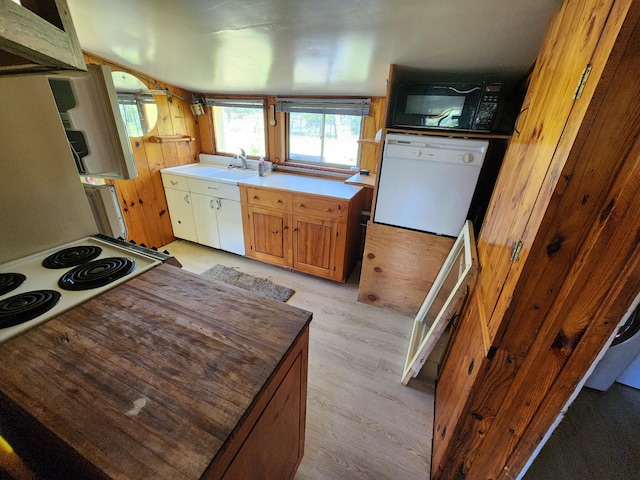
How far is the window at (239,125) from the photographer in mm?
3000

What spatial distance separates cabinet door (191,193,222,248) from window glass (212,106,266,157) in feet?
2.71

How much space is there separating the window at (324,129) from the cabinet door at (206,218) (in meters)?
1.05

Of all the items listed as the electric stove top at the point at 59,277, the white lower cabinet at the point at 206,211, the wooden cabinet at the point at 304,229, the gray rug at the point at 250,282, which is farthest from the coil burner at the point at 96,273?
the white lower cabinet at the point at 206,211

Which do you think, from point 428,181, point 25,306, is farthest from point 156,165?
point 428,181

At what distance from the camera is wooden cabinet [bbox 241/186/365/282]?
236 centimetres

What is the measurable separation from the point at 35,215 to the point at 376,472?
1.88 m

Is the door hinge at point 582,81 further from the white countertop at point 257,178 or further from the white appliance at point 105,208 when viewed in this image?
the white appliance at point 105,208

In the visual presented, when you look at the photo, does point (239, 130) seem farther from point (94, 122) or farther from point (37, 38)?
point (37, 38)

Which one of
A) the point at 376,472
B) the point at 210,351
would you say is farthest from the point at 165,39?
the point at 376,472

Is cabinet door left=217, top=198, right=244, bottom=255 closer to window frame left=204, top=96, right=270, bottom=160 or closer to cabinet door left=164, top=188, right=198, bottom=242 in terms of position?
cabinet door left=164, top=188, right=198, bottom=242

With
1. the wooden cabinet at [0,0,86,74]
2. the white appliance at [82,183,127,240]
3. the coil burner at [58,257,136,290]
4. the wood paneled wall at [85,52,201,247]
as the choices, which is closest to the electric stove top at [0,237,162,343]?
the coil burner at [58,257,136,290]

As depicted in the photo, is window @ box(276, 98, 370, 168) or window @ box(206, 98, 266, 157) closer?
window @ box(276, 98, 370, 168)

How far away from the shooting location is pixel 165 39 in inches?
67.4

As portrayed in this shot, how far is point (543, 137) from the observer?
0.82 m
